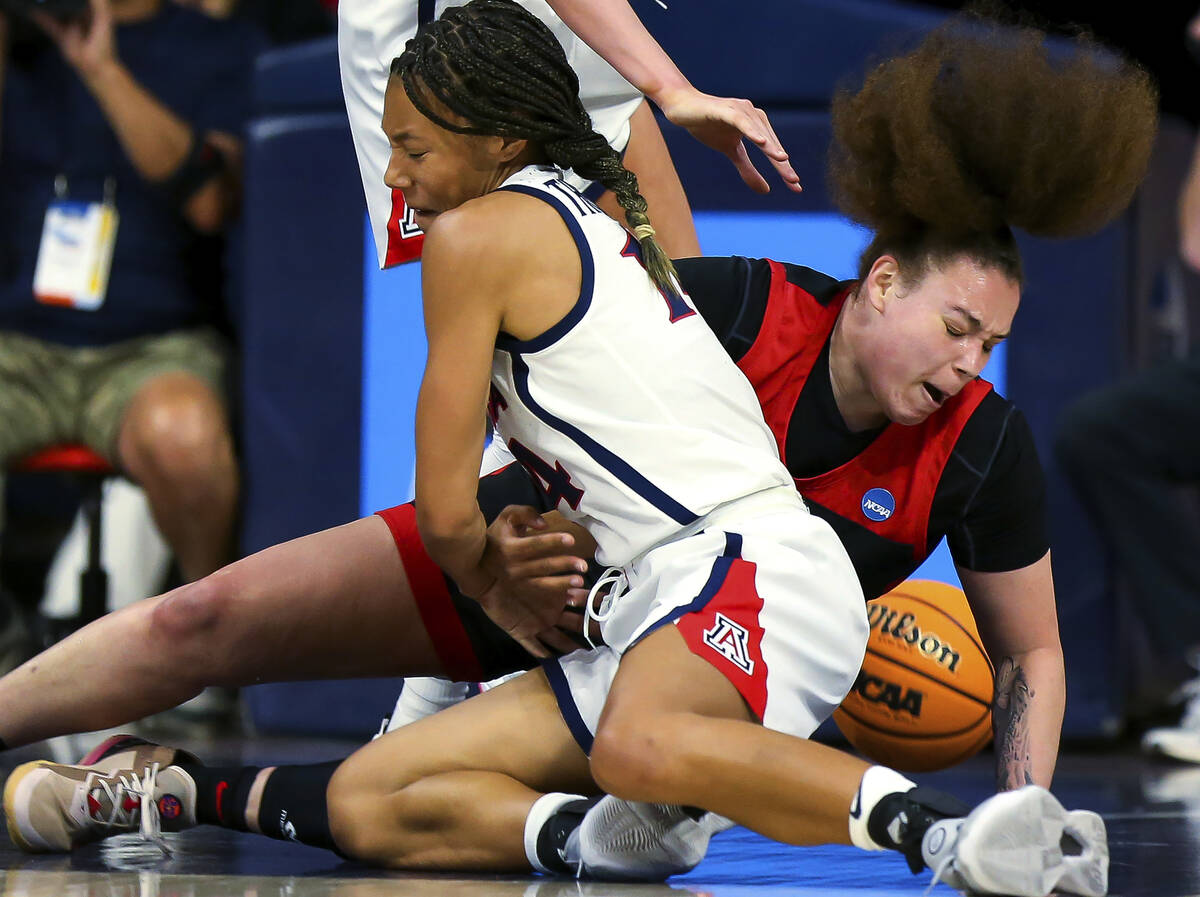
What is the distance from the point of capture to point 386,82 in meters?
2.94

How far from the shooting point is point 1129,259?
14.6 ft

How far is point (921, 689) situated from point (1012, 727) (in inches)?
16.2

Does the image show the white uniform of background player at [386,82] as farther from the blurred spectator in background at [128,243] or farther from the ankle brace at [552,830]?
the blurred spectator in background at [128,243]

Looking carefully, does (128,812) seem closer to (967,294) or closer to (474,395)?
(474,395)

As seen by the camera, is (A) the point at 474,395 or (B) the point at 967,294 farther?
(B) the point at 967,294

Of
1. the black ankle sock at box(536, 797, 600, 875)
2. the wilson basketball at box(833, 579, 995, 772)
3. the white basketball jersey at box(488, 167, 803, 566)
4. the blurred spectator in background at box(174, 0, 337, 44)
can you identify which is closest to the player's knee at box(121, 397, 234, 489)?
the blurred spectator in background at box(174, 0, 337, 44)

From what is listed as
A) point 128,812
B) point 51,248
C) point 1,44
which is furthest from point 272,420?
point 128,812

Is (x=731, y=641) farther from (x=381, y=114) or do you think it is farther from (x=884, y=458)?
(x=381, y=114)

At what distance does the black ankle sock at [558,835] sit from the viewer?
2375 millimetres

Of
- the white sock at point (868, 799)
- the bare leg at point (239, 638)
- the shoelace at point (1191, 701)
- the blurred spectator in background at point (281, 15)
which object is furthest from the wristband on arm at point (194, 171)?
the white sock at point (868, 799)

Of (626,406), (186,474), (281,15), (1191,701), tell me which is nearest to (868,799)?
(626,406)

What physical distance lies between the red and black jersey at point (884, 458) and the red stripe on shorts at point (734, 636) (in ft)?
1.41

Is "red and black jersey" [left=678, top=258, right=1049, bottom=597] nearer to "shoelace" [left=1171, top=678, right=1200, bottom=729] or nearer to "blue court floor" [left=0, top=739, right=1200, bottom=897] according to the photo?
"blue court floor" [left=0, top=739, right=1200, bottom=897]

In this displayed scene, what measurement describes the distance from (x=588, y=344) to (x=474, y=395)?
0.18 meters
